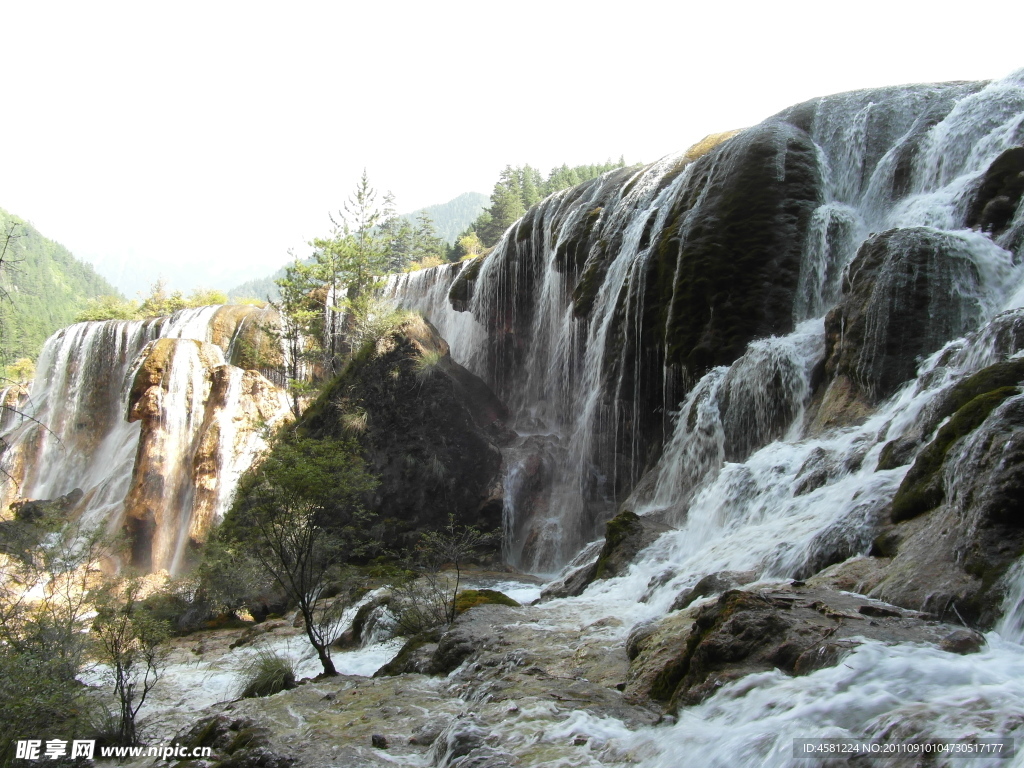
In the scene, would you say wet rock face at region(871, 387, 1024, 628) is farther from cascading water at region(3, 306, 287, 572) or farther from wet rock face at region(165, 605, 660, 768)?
cascading water at region(3, 306, 287, 572)

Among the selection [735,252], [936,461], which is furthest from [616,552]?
[735,252]

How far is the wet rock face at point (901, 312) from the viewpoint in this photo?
1056 centimetres

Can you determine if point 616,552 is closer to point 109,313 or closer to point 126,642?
point 126,642

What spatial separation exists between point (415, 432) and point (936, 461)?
1733 cm

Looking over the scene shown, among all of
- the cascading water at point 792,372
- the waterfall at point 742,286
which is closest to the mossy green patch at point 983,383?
the cascading water at point 792,372

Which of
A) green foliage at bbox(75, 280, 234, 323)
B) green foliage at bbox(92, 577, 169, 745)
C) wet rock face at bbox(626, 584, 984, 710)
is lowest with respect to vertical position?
green foliage at bbox(92, 577, 169, 745)

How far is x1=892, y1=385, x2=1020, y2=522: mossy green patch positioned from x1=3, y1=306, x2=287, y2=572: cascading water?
20.4 metres

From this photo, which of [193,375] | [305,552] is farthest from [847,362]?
[193,375]

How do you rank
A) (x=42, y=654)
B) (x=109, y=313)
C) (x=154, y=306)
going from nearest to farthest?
(x=42, y=654) → (x=154, y=306) → (x=109, y=313)

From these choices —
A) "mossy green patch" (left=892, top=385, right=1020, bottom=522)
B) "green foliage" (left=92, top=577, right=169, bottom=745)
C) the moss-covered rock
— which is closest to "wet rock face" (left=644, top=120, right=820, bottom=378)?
the moss-covered rock

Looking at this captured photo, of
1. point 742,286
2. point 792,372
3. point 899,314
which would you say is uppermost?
point 742,286

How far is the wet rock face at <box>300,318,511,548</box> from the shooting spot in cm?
2088

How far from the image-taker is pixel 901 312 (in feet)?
35.6

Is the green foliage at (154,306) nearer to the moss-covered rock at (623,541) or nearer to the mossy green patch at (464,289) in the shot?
the mossy green patch at (464,289)
